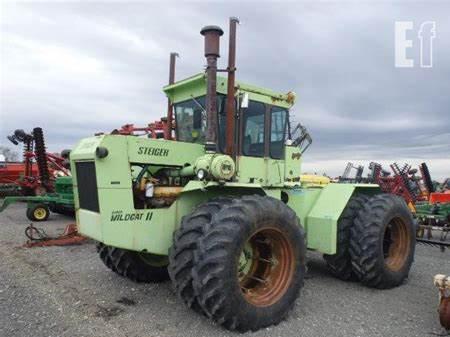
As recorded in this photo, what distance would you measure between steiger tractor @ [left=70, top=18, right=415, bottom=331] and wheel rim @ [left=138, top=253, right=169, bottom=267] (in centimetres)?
2

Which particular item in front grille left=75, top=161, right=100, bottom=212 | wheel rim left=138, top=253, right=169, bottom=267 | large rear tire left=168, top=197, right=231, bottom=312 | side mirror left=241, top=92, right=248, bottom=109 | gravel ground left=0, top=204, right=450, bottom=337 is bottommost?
gravel ground left=0, top=204, right=450, bottom=337

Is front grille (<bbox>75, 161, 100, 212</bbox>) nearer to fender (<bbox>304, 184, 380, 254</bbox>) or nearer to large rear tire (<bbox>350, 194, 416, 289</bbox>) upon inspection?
fender (<bbox>304, 184, 380, 254</bbox>)

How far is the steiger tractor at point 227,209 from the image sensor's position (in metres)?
4.61

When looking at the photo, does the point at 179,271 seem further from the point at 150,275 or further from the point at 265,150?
the point at 265,150

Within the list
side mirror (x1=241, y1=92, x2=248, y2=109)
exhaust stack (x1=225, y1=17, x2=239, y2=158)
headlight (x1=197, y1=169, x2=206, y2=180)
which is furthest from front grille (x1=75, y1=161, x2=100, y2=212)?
side mirror (x1=241, y1=92, x2=248, y2=109)

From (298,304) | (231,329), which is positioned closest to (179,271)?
(231,329)

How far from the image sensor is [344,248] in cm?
652

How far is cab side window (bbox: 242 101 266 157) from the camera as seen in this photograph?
609 centimetres

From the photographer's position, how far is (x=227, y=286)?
443cm

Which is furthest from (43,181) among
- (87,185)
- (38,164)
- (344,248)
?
(344,248)

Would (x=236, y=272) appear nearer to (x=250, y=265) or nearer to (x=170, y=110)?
(x=250, y=265)

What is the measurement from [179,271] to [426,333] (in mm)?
2794

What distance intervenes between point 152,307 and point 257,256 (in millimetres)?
1468

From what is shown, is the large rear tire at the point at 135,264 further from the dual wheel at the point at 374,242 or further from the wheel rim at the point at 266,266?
the dual wheel at the point at 374,242
